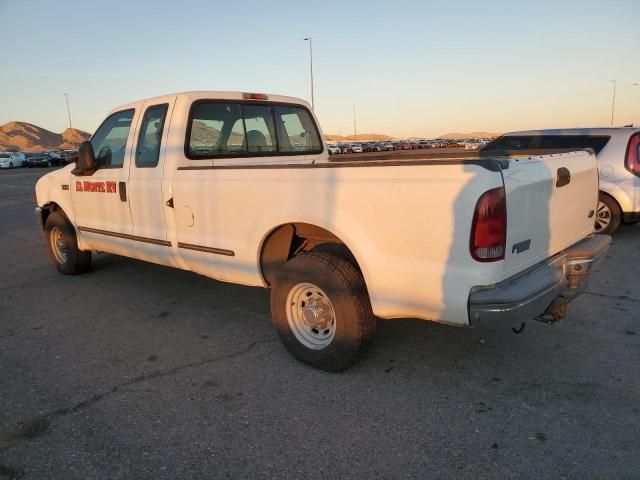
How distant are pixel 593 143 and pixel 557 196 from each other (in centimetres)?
507

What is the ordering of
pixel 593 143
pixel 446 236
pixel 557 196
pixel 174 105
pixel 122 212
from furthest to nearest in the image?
1. pixel 593 143
2. pixel 122 212
3. pixel 174 105
4. pixel 557 196
5. pixel 446 236

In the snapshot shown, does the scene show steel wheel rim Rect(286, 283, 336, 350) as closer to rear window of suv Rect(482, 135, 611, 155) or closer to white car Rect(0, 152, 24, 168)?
rear window of suv Rect(482, 135, 611, 155)

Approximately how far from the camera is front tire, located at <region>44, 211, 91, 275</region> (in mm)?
5887

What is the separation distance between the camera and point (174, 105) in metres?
4.41

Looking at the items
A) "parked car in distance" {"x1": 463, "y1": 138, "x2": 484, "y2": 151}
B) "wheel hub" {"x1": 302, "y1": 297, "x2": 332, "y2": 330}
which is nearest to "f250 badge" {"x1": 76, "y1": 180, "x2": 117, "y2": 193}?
"wheel hub" {"x1": 302, "y1": 297, "x2": 332, "y2": 330}

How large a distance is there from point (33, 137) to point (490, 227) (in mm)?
204027

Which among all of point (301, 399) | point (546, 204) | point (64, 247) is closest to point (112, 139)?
point (64, 247)

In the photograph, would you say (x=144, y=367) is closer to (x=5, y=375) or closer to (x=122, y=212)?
(x=5, y=375)

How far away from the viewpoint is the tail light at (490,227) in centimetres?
255

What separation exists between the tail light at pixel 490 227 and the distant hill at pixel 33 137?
16627 cm

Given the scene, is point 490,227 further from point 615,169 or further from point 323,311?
point 615,169

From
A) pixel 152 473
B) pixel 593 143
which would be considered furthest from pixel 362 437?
pixel 593 143

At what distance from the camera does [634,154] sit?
707 centimetres

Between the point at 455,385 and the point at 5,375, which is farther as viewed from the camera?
the point at 5,375
